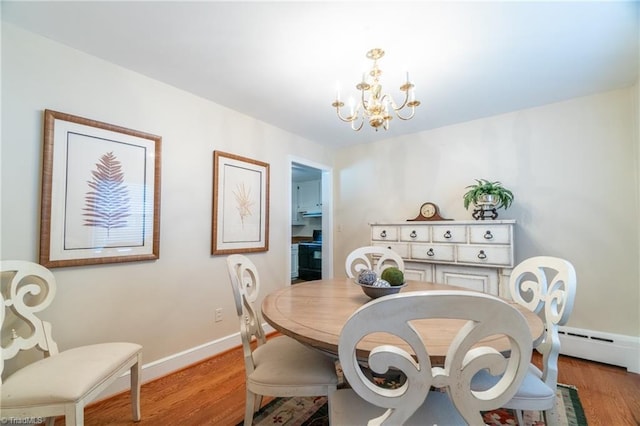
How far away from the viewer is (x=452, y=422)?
0.94 meters

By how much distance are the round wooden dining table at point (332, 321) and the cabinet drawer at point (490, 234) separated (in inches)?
37.3

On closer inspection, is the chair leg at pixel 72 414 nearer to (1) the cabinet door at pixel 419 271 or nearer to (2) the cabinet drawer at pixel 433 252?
(1) the cabinet door at pixel 419 271

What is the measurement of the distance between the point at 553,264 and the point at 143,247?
263 cm

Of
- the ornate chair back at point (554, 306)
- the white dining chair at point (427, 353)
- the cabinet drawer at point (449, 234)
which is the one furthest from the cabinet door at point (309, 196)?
the white dining chair at point (427, 353)

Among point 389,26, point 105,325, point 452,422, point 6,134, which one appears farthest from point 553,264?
point 6,134

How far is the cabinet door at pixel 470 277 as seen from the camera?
2.46m

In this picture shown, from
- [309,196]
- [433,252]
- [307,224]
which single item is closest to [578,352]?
[433,252]

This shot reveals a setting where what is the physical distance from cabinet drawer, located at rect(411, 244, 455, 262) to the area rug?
4.02 ft

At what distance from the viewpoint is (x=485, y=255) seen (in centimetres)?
247

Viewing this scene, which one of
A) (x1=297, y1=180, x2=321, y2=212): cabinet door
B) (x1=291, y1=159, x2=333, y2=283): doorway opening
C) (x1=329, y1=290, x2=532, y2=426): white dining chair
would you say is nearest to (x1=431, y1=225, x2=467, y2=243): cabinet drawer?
(x1=329, y1=290, x2=532, y2=426): white dining chair

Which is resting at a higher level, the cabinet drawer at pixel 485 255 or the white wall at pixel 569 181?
the white wall at pixel 569 181

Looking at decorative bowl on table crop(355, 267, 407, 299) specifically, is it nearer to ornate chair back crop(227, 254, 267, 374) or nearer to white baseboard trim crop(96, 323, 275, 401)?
ornate chair back crop(227, 254, 267, 374)

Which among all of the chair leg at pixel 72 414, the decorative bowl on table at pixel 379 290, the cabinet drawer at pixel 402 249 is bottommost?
the chair leg at pixel 72 414

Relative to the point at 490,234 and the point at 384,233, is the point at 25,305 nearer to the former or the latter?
the point at 384,233
